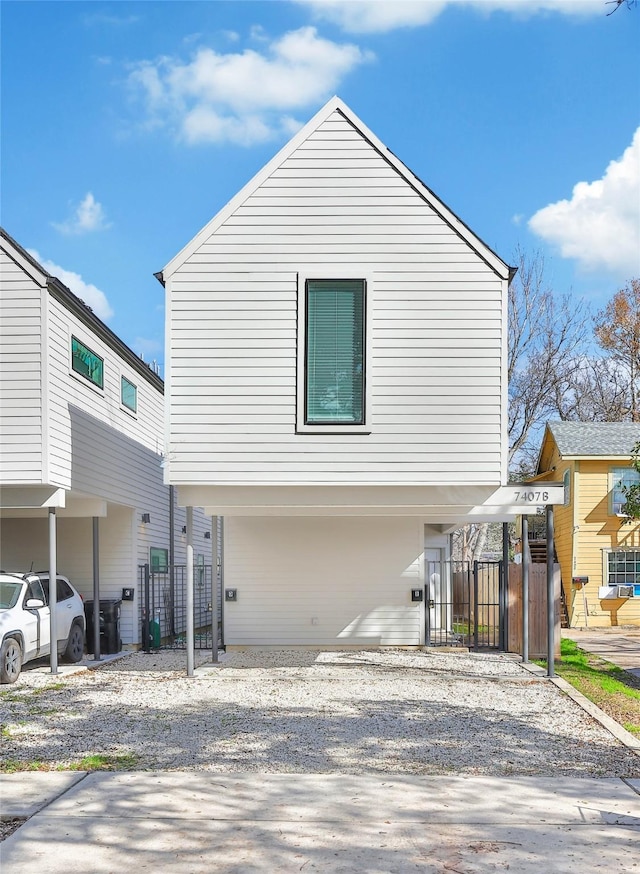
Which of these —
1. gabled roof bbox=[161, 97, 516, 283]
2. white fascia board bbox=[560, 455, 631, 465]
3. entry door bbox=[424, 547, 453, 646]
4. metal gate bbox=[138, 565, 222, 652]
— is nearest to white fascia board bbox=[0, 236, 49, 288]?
gabled roof bbox=[161, 97, 516, 283]

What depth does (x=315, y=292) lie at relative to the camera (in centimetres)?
1320

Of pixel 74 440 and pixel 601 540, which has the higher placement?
pixel 74 440

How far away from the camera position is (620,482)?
26875 millimetres

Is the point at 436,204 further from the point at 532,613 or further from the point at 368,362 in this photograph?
the point at 532,613

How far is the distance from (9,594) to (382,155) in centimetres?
850

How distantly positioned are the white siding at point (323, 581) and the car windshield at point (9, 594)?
176 inches

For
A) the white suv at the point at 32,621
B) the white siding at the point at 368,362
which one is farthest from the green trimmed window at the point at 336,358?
the white suv at the point at 32,621

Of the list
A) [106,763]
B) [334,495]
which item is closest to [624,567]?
[334,495]

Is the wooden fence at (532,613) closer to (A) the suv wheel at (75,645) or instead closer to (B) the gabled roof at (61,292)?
(A) the suv wheel at (75,645)

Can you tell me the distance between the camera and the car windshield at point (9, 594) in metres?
14.0

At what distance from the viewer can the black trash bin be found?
17406 millimetres

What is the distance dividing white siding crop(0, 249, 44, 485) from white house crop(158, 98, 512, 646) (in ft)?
7.79

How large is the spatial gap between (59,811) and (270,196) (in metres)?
9.04

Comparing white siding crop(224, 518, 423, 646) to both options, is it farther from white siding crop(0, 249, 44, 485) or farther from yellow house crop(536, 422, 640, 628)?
yellow house crop(536, 422, 640, 628)
